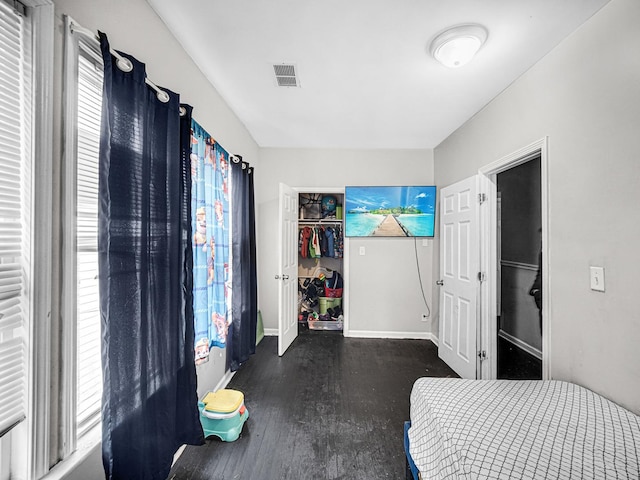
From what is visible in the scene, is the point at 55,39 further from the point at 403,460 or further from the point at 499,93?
the point at 499,93

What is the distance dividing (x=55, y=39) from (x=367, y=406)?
8.88 feet

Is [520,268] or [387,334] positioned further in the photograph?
[387,334]

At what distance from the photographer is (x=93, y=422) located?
1130mm

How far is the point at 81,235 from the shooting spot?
108cm

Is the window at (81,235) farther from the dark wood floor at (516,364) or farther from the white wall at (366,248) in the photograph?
the dark wood floor at (516,364)

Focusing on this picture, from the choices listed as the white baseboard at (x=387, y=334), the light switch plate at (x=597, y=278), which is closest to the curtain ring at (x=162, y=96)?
the light switch plate at (x=597, y=278)

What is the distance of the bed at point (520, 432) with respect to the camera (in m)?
0.91

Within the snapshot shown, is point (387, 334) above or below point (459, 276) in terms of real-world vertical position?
below

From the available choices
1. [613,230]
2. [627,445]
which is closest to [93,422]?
[627,445]

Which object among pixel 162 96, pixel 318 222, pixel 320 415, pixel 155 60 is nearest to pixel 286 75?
pixel 155 60

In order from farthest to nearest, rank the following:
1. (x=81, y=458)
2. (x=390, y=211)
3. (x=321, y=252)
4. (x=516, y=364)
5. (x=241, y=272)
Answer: (x=321, y=252) → (x=390, y=211) → (x=516, y=364) → (x=241, y=272) → (x=81, y=458)

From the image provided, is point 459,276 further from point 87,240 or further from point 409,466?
point 87,240

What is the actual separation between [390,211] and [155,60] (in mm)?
2901

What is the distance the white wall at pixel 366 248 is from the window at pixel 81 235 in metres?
2.65
